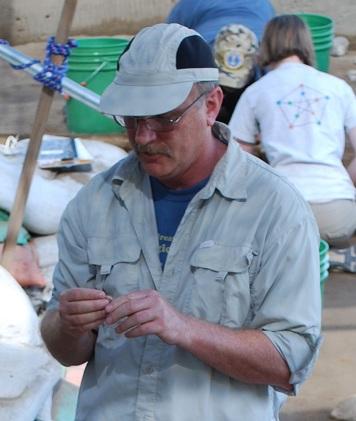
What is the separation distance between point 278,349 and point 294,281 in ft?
0.48

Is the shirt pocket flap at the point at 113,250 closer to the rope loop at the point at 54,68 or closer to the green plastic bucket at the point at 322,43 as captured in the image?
the rope loop at the point at 54,68

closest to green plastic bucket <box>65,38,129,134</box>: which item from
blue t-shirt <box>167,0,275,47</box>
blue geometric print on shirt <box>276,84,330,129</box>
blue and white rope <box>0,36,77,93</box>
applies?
blue t-shirt <box>167,0,275,47</box>

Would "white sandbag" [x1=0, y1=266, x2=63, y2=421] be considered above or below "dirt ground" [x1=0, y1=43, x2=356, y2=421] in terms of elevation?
above

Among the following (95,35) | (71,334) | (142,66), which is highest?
(142,66)

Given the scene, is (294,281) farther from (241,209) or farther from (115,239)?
(115,239)

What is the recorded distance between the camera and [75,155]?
597cm

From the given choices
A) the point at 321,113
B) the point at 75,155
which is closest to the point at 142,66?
the point at 321,113

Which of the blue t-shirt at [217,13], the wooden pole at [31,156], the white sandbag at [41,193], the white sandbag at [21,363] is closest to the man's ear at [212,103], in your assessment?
the white sandbag at [21,363]

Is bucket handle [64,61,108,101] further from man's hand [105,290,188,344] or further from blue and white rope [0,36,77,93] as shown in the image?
man's hand [105,290,188,344]

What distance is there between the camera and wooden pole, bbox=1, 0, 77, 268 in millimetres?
4457

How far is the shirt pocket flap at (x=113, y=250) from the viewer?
2.24 meters

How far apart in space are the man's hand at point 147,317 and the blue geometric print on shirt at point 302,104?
3.41 meters

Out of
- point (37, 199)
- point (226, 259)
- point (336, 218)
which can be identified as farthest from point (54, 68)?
point (226, 259)

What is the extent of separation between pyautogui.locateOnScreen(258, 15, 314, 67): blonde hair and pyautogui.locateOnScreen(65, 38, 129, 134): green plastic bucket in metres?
1.44
